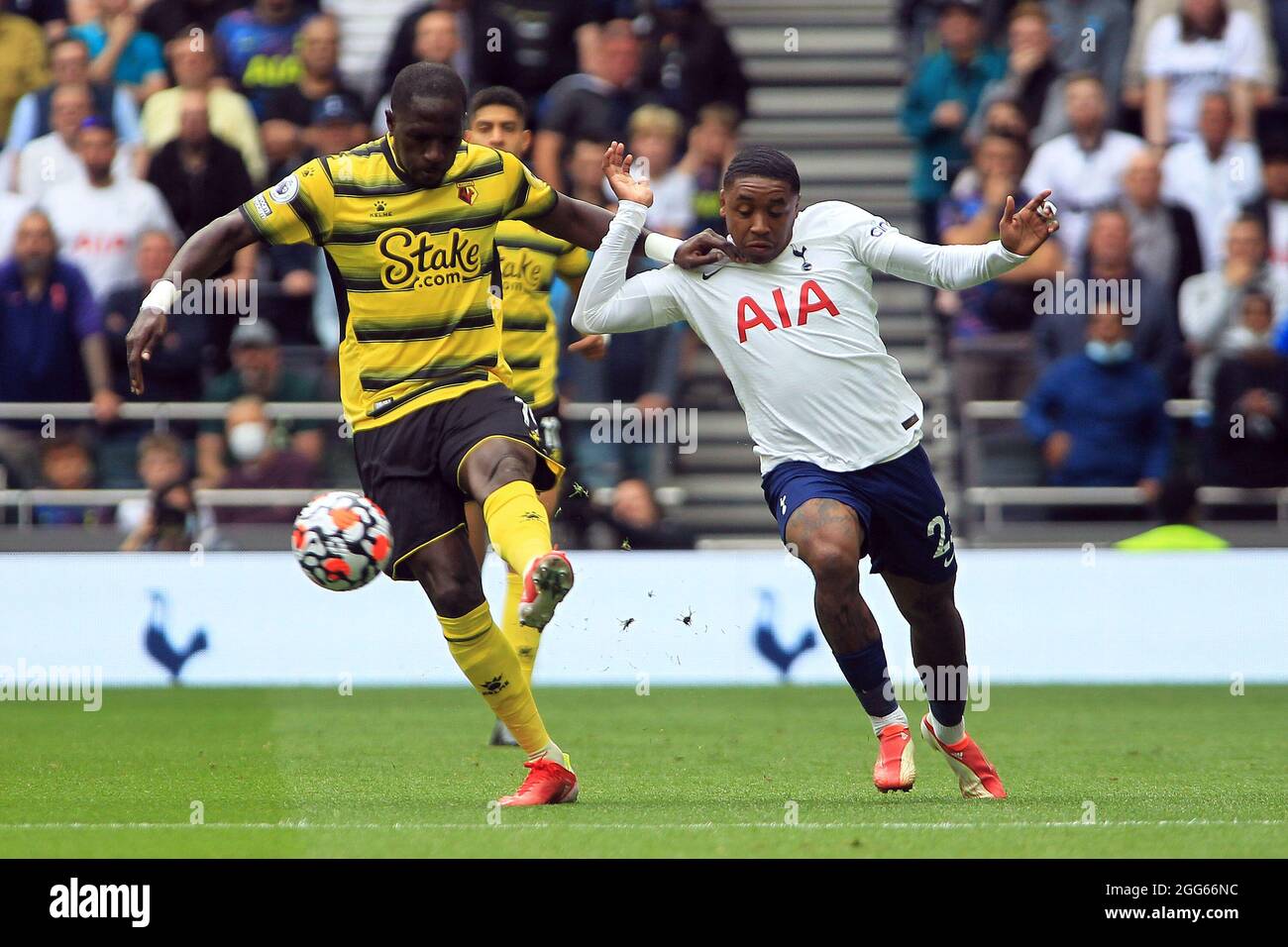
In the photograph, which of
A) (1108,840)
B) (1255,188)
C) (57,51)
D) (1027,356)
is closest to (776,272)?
(1108,840)

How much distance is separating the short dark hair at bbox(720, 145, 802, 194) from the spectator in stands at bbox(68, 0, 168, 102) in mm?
9568

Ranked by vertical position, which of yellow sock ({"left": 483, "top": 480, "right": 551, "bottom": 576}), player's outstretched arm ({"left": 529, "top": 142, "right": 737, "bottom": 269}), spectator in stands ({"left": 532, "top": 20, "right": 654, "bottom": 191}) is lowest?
yellow sock ({"left": 483, "top": 480, "right": 551, "bottom": 576})

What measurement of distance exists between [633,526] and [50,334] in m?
4.45

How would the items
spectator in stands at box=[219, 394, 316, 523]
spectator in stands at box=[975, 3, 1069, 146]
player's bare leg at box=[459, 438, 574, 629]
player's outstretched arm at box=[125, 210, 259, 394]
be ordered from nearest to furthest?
player's bare leg at box=[459, 438, 574, 629]
player's outstretched arm at box=[125, 210, 259, 394]
spectator in stands at box=[219, 394, 316, 523]
spectator in stands at box=[975, 3, 1069, 146]

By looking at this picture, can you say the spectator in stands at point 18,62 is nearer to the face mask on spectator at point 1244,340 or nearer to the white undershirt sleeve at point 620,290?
the face mask on spectator at point 1244,340


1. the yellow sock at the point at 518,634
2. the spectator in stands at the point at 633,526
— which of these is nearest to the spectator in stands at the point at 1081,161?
the spectator in stands at the point at 633,526

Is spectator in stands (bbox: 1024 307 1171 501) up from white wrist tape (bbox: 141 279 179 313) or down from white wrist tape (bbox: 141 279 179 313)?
down

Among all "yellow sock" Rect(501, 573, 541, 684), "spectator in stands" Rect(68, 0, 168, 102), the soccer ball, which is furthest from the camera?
"spectator in stands" Rect(68, 0, 168, 102)

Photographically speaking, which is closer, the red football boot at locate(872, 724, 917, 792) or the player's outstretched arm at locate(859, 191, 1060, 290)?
the player's outstretched arm at locate(859, 191, 1060, 290)

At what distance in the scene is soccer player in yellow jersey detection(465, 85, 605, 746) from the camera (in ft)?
34.0

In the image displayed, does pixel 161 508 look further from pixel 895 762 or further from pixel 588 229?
pixel 895 762

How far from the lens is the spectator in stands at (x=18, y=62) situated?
16953mm

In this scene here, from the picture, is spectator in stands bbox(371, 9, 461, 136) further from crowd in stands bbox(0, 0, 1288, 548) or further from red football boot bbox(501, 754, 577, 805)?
red football boot bbox(501, 754, 577, 805)

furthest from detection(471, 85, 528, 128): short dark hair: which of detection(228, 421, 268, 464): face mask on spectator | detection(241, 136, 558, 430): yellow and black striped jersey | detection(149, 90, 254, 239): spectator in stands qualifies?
detection(149, 90, 254, 239): spectator in stands
